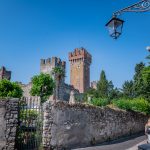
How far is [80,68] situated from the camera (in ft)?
294

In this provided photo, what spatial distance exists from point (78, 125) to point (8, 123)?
413 centimetres

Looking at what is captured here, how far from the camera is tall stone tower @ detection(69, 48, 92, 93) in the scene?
8876 cm

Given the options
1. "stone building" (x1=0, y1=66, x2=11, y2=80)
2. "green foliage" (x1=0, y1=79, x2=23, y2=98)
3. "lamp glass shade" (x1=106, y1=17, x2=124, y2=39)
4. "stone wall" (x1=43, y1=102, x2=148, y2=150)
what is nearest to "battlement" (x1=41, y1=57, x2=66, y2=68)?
"stone building" (x1=0, y1=66, x2=11, y2=80)

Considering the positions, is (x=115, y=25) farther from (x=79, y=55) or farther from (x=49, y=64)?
(x=79, y=55)

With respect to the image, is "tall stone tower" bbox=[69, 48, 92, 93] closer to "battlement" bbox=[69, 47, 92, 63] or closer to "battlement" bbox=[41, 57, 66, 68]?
"battlement" bbox=[69, 47, 92, 63]

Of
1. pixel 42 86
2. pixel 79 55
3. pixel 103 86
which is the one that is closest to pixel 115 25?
pixel 42 86

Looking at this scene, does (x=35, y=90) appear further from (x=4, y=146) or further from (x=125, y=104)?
(x=4, y=146)

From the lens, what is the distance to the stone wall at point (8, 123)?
420 inches

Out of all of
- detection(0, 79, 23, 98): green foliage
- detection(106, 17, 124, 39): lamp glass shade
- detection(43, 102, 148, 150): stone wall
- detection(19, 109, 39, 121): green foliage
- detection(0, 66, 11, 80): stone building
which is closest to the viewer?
detection(106, 17, 124, 39): lamp glass shade

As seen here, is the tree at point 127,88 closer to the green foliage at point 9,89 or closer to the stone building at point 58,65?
the green foliage at point 9,89

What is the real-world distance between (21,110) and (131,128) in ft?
39.9

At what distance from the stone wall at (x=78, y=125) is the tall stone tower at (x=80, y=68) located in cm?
7000

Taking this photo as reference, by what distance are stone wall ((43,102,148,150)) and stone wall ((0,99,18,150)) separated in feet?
5.18

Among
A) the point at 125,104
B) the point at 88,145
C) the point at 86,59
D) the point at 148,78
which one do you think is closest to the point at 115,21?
the point at 88,145
